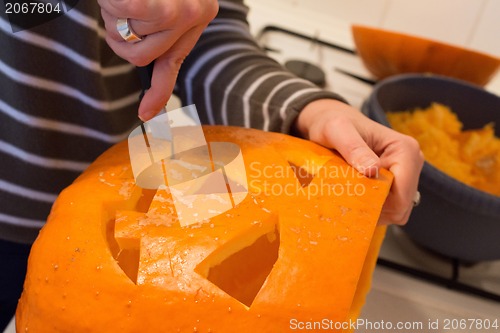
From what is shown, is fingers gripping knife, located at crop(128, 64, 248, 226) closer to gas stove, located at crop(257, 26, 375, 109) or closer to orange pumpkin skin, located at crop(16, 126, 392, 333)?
orange pumpkin skin, located at crop(16, 126, 392, 333)

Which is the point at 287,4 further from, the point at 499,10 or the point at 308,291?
the point at 308,291

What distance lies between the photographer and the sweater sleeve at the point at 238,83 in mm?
531

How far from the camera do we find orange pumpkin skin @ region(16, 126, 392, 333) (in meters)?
0.29

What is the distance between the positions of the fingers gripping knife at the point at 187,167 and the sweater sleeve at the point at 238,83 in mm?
153

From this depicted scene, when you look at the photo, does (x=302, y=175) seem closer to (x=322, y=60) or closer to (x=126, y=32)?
(x=126, y=32)

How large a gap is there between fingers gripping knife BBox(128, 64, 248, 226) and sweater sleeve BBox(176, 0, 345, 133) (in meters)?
0.15

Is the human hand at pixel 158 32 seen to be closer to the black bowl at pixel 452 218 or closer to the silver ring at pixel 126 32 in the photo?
the silver ring at pixel 126 32

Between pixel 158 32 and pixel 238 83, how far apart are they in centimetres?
26

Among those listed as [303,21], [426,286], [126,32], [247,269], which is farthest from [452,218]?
[303,21]

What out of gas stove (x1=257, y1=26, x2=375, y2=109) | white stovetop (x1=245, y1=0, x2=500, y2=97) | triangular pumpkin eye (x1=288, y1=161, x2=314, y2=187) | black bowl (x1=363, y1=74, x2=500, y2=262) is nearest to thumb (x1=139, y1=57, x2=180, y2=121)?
triangular pumpkin eye (x1=288, y1=161, x2=314, y2=187)

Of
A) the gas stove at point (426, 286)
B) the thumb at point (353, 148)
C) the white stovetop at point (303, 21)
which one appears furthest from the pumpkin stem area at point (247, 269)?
the white stovetop at point (303, 21)

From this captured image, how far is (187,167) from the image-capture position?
37 centimetres

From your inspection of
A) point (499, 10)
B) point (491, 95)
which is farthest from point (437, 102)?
point (499, 10)

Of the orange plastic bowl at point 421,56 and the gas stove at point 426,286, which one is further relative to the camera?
the orange plastic bowl at point 421,56
